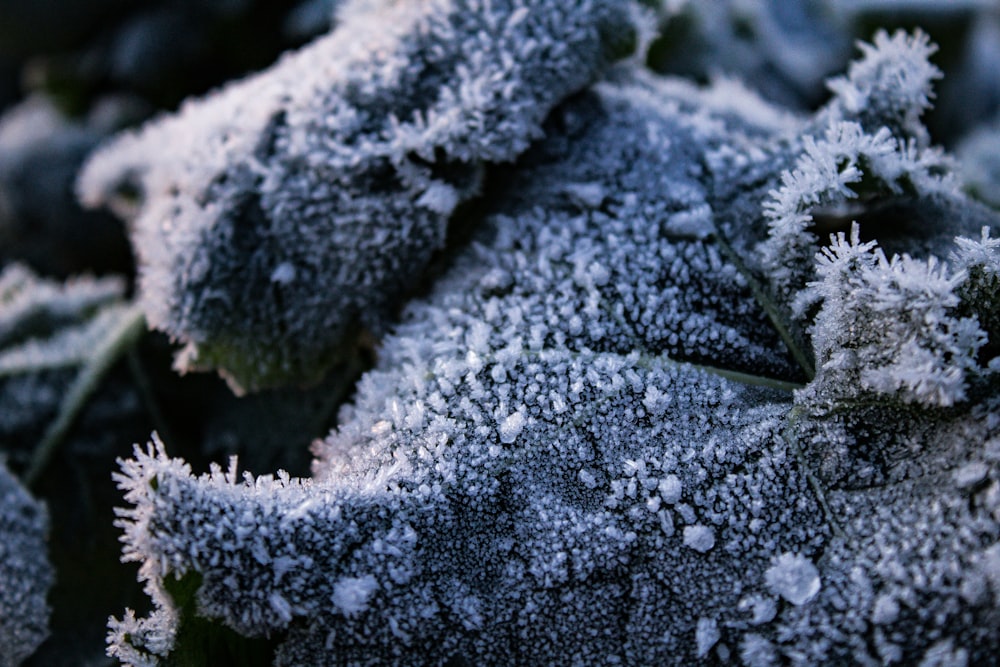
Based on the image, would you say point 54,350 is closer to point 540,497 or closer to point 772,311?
point 540,497

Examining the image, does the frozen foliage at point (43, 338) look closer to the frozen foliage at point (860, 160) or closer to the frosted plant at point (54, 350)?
the frosted plant at point (54, 350)

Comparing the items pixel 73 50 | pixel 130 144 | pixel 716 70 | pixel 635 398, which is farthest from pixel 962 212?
pixel 73 50

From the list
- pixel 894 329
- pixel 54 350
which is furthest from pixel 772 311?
pixel 54 350

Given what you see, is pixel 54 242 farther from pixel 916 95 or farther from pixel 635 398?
pixel 916 95

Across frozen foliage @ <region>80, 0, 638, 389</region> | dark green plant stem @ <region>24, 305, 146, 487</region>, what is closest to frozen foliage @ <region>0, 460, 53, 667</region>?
dark green plant stem @ <region>24, 305, 146, 487</region>

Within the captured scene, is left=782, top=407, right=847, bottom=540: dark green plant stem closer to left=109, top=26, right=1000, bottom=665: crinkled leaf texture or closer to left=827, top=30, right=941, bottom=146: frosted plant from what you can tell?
left=109, top=26, right=1000, bottom=665: crinkled leaf texture

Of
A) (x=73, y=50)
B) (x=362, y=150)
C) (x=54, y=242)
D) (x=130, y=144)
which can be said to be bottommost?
(x=54, y=242)
